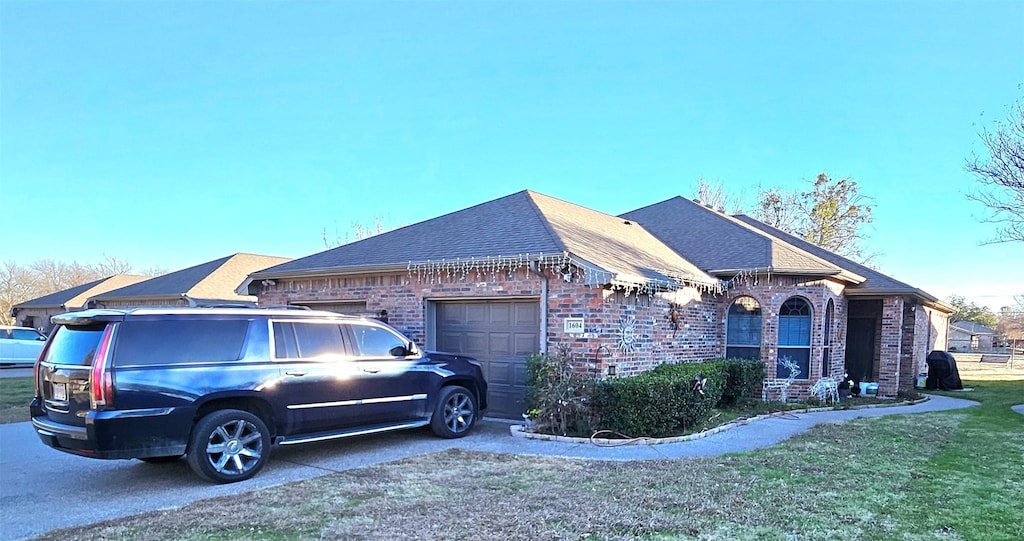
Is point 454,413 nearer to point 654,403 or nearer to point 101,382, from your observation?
point 654,403

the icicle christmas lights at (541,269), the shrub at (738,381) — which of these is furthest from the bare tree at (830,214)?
the icicle christmas lights at (541,269)

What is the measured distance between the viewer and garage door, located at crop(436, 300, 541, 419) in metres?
8.98

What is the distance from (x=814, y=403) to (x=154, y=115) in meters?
16.4

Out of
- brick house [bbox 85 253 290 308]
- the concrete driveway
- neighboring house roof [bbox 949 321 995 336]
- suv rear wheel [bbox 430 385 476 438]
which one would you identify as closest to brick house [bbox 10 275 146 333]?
brick house [bbox 85 253 290 308]

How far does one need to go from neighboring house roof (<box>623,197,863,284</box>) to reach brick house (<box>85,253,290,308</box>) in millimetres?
13950

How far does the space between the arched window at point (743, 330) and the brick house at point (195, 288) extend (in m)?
15.6

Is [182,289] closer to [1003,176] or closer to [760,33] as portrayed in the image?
[760,33]

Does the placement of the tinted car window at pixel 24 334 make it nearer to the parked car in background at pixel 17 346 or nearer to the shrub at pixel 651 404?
the parked car in background at pixel 17 346

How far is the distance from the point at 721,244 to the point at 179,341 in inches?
447

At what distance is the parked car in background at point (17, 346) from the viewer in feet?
67.6

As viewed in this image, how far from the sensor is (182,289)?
21.0 meters

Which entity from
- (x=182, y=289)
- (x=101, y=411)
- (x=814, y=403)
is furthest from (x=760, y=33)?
(x=182, y=289)

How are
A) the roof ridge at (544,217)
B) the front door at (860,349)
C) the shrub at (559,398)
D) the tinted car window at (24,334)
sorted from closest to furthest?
1. the shrub at (559,398)
2. the roof ridge at (544,217)
3. the front door at (860,349)
4. the tinted car window at (24,334)

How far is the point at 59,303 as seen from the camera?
1112 inches
